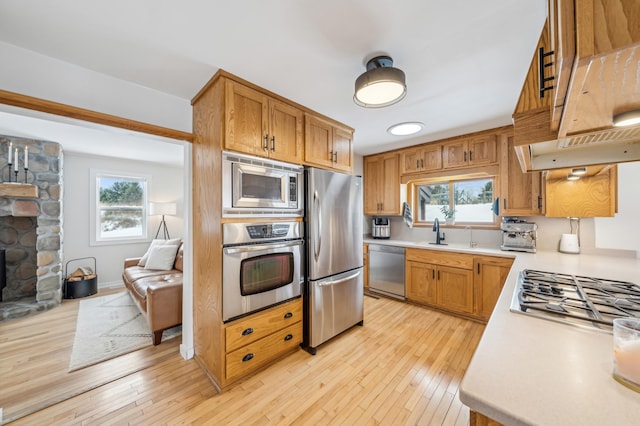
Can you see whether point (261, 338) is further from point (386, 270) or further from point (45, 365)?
point (386, 270)

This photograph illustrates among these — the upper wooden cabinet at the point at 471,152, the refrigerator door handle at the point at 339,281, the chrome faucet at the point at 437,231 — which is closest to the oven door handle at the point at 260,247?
the refrigerator door handle at the point at 339,281

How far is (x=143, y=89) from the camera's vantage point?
2.00m

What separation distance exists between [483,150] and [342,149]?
1847mm

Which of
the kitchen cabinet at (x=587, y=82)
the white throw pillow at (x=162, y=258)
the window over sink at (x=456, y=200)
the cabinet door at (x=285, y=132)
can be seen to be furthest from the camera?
the white throw pillow at (x=162, y=258)

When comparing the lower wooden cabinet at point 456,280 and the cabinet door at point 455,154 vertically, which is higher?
the cabinet door at point 455,154

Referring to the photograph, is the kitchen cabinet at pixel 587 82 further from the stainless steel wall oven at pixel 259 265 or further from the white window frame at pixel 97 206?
the white window frame at pixel 97 206

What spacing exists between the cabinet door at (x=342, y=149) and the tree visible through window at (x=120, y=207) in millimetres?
4308

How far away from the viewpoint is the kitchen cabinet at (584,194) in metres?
2.13

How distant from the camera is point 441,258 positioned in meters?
3.09

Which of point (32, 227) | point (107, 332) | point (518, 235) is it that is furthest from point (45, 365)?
point (518, 235)

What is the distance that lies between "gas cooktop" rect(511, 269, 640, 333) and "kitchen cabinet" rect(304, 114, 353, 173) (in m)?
1.86

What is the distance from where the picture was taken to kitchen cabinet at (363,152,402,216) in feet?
12.8

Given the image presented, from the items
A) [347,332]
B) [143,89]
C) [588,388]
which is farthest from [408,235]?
[143,89]

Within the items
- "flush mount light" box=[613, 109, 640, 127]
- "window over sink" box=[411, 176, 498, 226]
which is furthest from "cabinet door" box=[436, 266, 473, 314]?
"flush mount light" box=[613, 109, 640, 127]
